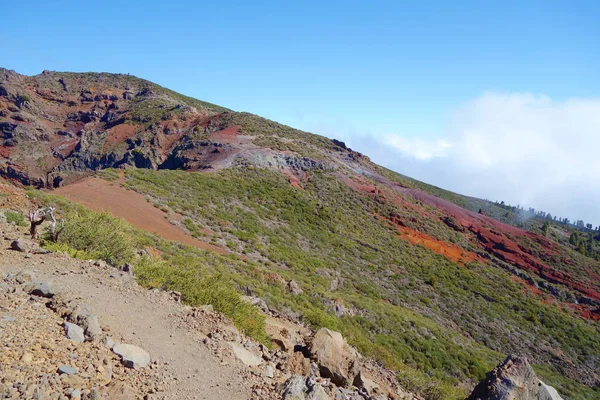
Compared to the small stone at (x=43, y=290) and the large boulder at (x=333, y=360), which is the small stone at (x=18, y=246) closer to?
the small stone at (x=43, y=290)

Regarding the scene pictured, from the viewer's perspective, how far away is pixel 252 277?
1554 centimetres

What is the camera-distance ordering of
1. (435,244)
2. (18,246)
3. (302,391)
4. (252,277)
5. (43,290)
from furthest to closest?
1. (435,244)
2. (252,277)
3. (18,246)
4. (43,290)
5. (302,391)

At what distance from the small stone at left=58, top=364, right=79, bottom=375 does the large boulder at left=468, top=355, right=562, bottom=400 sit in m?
6.61

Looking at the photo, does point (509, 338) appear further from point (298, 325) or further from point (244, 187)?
point (244, 187)

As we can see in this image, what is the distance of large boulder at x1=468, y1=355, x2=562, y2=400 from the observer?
20.8 feet

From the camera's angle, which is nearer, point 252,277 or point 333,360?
point 333,360

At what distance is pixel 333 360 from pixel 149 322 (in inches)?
142

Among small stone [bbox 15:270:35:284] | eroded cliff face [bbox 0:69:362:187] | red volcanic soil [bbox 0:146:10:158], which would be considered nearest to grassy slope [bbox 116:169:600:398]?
small stone [bbox 15:270:35:284]

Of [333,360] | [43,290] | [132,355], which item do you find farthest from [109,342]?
[333,360]

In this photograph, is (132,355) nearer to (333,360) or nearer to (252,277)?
(333,360)

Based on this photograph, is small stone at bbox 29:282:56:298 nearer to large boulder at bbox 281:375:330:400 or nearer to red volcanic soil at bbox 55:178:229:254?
large boulder at bbox 281:375:330:400

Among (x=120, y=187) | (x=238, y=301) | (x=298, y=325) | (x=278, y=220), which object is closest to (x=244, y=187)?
(x=278, y=220)

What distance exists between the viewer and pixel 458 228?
4275cm

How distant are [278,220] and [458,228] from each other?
24859mm
